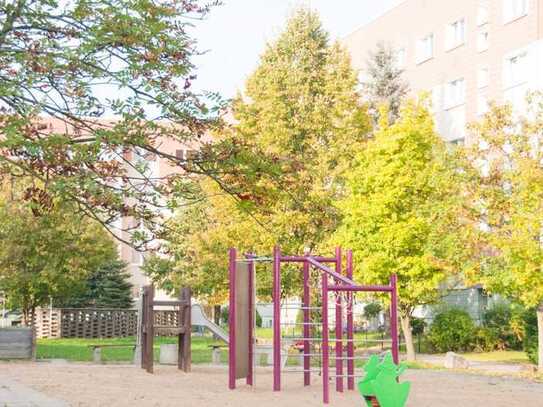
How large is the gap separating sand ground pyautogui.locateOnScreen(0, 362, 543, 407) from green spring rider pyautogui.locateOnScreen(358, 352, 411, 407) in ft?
3.46

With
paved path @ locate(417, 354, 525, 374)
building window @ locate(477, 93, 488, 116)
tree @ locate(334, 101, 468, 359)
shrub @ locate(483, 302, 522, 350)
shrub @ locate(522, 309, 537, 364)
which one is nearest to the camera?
paved path @ locate(417, 354, 525, 374)

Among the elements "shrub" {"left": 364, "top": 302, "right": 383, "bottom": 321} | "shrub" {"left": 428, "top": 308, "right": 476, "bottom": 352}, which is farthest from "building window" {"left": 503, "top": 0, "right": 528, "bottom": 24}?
"shrub" {"left": 364, "top": 302, "right": 383, "bottom": 321}

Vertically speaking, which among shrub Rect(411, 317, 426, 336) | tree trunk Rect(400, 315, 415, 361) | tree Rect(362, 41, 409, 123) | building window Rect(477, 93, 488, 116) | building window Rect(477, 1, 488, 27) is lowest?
tree trunk Rect(400, 315, 415, 361)

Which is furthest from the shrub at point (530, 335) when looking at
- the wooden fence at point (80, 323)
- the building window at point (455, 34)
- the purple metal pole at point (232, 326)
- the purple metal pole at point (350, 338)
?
the wooden fence at point (80, 323)

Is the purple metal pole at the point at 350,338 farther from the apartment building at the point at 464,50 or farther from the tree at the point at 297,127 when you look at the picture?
the apartment building at the point at 464,50

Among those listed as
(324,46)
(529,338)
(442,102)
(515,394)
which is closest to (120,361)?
(529,338)

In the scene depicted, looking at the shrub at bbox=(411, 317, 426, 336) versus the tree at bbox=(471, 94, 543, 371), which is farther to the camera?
the shrub at bbox=(411, 317, 426, 336)

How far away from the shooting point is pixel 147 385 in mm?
18266

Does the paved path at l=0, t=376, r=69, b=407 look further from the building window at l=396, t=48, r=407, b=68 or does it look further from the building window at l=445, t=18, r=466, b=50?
the building window at l=396, t=48, r=407, b=68

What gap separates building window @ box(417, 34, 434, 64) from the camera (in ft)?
150

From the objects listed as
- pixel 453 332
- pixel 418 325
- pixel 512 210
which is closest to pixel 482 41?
pixel 418 325

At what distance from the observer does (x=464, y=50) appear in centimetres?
4269

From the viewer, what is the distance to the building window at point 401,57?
48.2 metres

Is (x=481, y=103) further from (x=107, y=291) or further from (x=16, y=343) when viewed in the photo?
(x=107, y=291)
